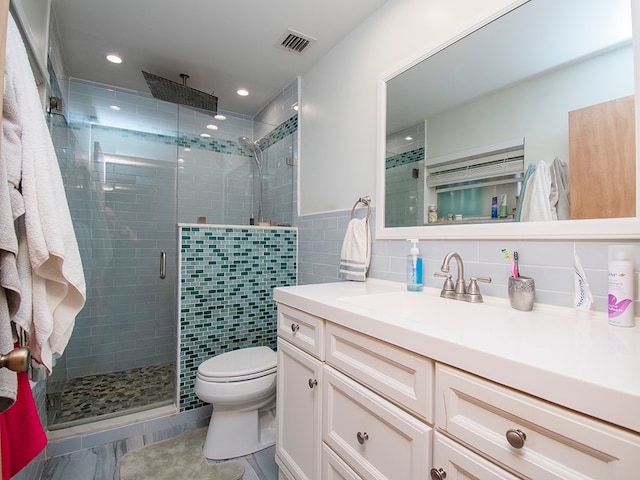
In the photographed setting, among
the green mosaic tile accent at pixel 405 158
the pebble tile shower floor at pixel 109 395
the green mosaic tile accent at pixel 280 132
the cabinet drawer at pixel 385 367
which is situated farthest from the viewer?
the green mosaic tile accent at pixel 280 132

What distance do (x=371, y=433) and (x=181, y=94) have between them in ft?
8.92

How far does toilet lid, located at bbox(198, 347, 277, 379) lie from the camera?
1.64m

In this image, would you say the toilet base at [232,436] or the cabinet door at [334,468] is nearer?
the cabinet door at [334,468]

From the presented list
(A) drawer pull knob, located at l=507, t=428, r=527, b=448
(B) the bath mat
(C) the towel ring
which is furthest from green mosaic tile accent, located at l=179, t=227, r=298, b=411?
(A) drawer pull knob, located at l=507, t=428, r=527, b=448

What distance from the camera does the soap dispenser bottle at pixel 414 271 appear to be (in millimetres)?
1365

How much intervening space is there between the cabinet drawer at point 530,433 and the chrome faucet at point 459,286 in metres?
0.55

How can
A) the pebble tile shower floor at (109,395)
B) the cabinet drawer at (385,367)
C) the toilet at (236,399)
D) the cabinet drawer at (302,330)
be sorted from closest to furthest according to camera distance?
1. the cabinet drawer at (385,367)
2. the cabinet drawer at (302,330)
3. the toilet at (236,399)
4. the pebble tile shower floor at (109,395)

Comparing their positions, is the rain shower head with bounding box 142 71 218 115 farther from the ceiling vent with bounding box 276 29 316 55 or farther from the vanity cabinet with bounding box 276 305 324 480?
the vanity cabinet with bounding box 276 305 324 480

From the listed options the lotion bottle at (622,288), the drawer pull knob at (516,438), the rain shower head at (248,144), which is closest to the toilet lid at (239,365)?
the drawer pull knob at (516,438)

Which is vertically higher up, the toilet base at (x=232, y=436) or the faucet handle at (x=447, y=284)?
the faucet handle at (x=447, y=284)

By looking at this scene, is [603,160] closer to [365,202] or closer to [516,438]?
[516,438]

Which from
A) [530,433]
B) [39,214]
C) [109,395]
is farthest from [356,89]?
[109,395]

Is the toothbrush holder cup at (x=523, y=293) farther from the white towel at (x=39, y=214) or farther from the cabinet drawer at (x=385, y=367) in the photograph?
the white towel at (x=39, y=214)

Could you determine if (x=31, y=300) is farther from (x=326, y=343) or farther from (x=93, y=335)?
(x=93, y=335)
